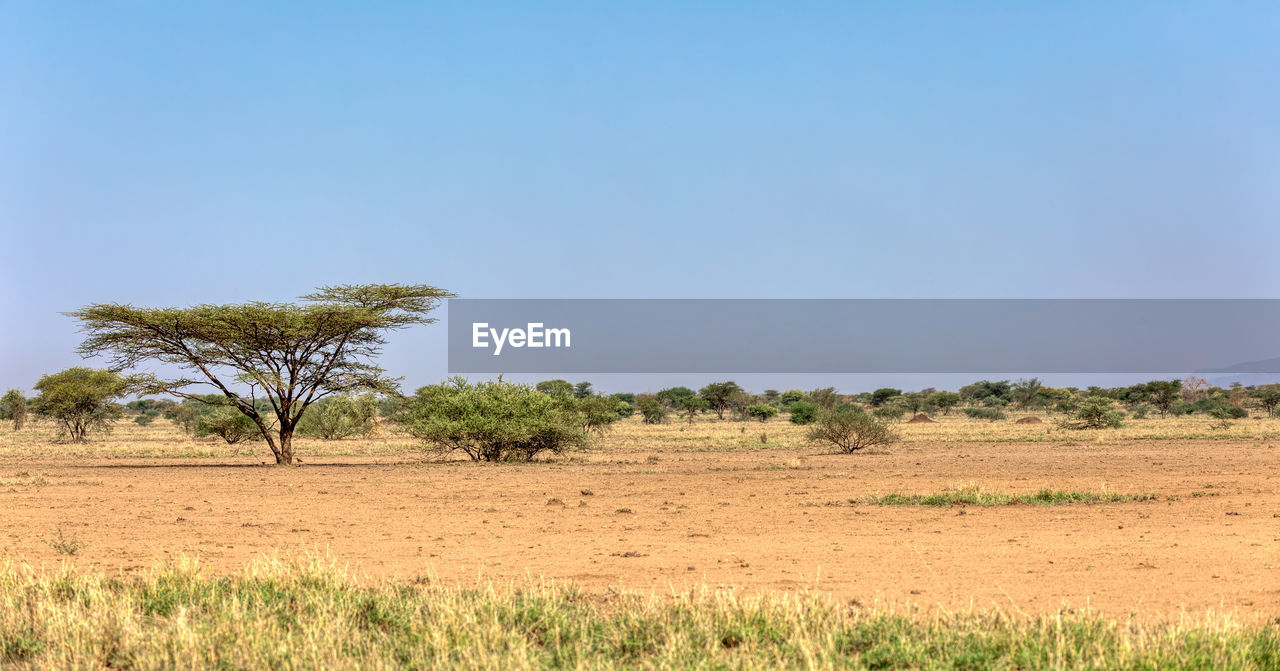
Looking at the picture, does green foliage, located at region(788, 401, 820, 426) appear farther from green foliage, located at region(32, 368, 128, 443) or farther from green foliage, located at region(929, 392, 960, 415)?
green foliage, located at region(32, 368, 128, 443)

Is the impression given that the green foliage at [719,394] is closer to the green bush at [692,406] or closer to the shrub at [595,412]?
the green bush at [692,406]

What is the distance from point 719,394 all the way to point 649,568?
2701 inches

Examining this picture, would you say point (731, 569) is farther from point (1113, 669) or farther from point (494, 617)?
point (1113, 669)

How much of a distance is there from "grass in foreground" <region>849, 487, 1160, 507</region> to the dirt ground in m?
0.50

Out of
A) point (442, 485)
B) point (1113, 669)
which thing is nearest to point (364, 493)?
point (442, 485)

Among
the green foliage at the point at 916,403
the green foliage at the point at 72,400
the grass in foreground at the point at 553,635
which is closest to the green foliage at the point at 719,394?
the green foliage at the point at 916,403

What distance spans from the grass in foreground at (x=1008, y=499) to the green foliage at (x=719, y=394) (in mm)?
61107

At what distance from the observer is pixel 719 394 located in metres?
79.2

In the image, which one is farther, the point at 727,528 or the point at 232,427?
the point at 232,427

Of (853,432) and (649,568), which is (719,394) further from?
(649,568)

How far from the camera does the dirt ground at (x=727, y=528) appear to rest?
388 inches

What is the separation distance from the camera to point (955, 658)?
6.46 meters

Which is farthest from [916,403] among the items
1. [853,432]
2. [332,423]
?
[853,432]

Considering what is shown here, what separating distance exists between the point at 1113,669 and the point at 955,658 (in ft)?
2.92
